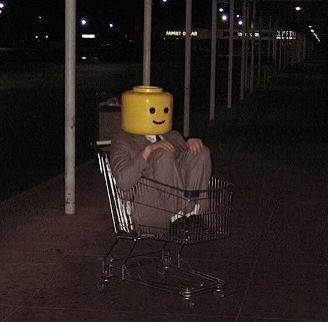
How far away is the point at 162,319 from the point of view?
20.4 ft

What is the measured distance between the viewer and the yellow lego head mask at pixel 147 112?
6633 millimetres

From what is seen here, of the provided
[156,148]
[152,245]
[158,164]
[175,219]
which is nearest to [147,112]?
[156,148]

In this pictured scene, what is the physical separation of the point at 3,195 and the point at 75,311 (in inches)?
216

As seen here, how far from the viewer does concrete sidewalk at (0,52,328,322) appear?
21.0 feet

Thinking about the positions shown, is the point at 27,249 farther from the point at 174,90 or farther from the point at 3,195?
the point at 174,90

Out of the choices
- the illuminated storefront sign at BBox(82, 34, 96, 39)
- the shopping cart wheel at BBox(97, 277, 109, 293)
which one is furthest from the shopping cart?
the illuminated storefront sign at BBox(82, 34, 96, 39)

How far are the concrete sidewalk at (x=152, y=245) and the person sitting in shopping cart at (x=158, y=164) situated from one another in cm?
67

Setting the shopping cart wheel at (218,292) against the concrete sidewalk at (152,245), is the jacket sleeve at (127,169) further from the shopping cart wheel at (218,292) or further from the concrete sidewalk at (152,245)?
the shopping cart wheel at (218,292)

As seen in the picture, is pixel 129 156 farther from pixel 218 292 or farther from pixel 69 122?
pixel 69 122

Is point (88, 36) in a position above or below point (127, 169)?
above

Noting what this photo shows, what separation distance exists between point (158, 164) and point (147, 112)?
16.9 inches

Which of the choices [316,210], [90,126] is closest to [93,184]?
[316,210]

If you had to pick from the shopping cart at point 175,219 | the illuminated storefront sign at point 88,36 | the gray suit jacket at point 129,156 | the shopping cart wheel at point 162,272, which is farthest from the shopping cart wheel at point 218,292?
the illuminated storefront sign at point 88,36

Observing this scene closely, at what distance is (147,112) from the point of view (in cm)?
A: 664
